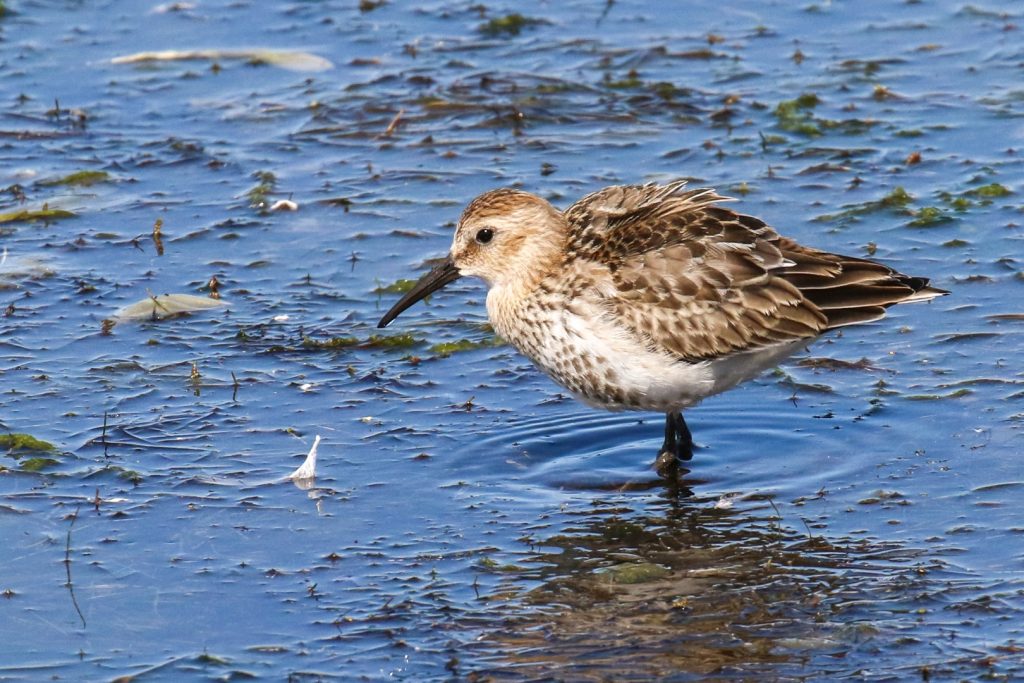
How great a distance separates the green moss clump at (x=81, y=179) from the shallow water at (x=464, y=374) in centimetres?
7

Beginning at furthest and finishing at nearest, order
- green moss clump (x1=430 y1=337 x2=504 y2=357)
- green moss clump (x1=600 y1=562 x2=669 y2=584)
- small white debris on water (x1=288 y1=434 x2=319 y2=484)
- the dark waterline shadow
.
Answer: green moss clump (x1=430 y1=337 x2=504 y2=357), small white debris on water (x1=288 y1=434 x2=319 y2=484), green moss clump (x1=600 y1=562 x2=669 y2=584), the dark waterline shadow

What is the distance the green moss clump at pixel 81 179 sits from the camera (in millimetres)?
12820

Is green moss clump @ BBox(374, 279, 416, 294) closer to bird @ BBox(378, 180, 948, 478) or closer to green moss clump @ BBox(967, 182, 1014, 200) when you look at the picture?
bird @ BBox(378, 180, 948, 478)

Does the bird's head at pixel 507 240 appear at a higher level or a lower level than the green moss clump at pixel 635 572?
higher

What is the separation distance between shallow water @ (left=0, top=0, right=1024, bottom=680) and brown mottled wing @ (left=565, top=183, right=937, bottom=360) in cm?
81

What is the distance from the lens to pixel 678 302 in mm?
8531

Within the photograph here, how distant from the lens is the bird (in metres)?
8.51

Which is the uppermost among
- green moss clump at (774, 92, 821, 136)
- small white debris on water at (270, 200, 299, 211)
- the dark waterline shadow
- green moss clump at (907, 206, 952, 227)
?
green moss clump at (774, 92, 821, 136)

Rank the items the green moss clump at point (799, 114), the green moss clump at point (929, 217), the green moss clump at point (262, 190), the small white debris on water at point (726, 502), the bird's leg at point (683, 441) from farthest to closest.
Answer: the green moss clump at point (799, 114), the green moss clump at point (262, 190), the green moss clump at point (929, 217), the bird's leg at point (683, 441), the small white debris on water at point (726, 502)

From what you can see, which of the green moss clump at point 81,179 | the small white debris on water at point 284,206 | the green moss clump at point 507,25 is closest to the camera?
the small white debris on water at point 284,206

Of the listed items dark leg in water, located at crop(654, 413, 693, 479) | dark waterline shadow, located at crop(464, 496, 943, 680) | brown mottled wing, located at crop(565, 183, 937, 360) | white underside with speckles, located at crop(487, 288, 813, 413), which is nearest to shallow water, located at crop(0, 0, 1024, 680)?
dark waterline shadow, located at crop(464, 496, 943, 680)

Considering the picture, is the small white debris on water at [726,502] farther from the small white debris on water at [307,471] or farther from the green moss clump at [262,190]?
the green moss clump at [262,190]

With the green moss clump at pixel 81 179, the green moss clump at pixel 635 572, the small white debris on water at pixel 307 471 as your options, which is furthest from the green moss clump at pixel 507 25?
the green moss clump at pixel 635 572

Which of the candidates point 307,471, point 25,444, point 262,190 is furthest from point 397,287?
point 25,444
